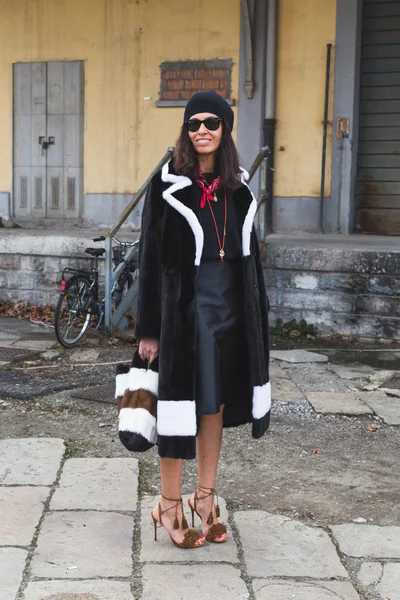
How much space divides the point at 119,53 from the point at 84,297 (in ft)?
12.5

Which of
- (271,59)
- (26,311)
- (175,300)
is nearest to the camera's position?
(175,300)

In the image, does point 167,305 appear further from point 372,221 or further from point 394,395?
point 372,221

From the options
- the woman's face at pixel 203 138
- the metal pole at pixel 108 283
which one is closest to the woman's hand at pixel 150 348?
the woman's face at pixel 203 138

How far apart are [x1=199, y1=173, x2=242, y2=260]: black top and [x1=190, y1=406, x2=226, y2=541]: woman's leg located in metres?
0.63

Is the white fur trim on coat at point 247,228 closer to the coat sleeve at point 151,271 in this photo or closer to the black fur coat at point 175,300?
the black fur coat at point 175,300

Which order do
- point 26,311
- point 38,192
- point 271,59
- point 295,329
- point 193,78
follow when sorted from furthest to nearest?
point 38,192
point 193,78
point 271,59
point 26,311
point 295,329

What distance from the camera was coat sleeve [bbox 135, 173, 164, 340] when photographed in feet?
11.1

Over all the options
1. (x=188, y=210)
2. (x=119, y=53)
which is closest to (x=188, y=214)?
(x=188, y=210)

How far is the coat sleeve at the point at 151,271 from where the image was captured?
3377 millimetres

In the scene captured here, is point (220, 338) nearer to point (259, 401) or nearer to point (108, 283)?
point (259, 401)

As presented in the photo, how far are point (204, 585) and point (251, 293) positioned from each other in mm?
1096

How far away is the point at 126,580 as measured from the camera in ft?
10.6

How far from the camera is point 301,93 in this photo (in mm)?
9852

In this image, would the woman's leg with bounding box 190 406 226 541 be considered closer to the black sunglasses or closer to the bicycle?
the black sunglasses
